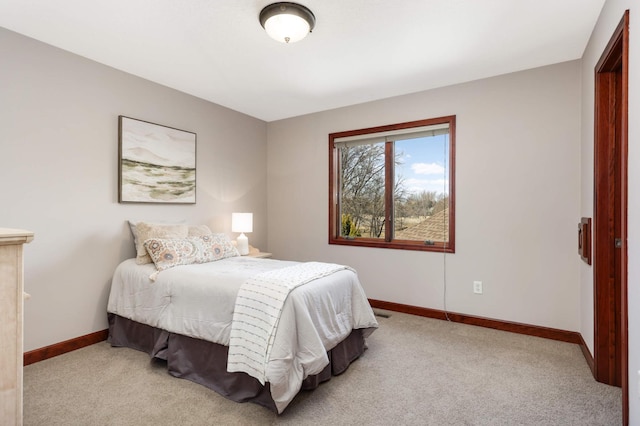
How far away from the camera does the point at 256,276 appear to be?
229cm

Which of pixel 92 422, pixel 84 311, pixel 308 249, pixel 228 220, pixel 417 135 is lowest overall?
pixel 92 422

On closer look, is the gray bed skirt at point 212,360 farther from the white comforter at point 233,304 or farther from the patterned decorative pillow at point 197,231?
the patterned decorative pillow at point 197,231

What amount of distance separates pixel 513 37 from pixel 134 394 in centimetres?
358

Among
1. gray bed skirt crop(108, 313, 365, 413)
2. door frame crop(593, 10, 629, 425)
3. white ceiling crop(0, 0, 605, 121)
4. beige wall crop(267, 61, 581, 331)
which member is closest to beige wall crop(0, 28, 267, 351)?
white ceiling crop(0, 0, 605, 121)

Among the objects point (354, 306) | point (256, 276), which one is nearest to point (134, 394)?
point (256, 276)

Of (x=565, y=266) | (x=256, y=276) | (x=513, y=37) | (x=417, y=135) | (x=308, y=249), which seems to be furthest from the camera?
(x=308, y=249)

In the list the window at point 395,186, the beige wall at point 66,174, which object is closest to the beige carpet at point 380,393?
the beige wall at point 66,174

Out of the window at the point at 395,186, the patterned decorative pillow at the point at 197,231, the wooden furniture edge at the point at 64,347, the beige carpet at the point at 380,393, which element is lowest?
the beige carpet at the point at 380,393

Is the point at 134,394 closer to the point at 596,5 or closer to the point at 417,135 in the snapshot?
the point at 417,135

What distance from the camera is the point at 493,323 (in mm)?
3279

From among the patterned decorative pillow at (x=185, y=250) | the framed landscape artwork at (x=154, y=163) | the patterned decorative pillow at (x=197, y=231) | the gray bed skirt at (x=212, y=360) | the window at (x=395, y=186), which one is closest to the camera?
the gray bed skirt at (x=212, y=360)

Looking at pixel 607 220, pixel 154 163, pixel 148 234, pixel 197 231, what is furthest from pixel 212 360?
pixel 607 220

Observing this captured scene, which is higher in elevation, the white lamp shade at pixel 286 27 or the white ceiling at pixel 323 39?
the white ceiling at pixel 323 39

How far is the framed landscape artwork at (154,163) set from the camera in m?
3.11
